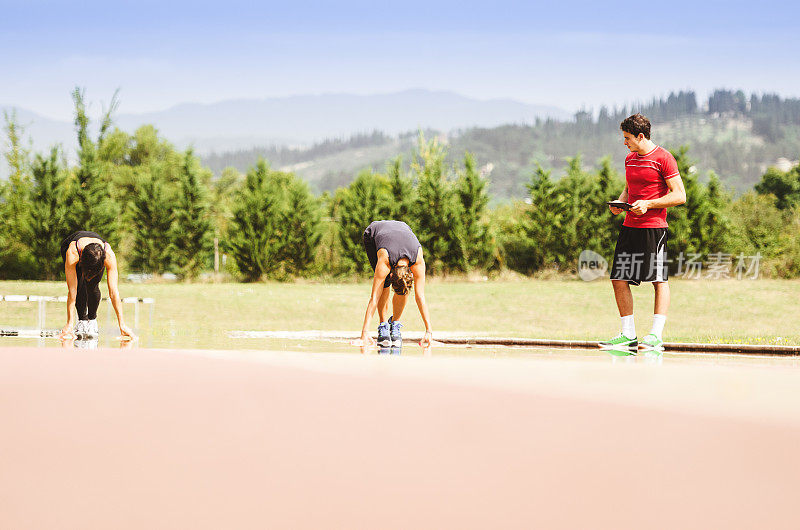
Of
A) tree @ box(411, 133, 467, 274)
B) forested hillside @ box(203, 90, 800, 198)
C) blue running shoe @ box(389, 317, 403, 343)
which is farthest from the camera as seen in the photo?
forested hillside @ box(203, 90, 800, 198)

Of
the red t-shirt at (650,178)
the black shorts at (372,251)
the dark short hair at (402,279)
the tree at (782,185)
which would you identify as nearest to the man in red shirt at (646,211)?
the red t-shirt at (650,178)

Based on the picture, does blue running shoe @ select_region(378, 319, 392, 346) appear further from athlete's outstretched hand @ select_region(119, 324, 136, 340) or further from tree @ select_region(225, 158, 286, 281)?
tree @ select_region(225, 158, 286, 281)

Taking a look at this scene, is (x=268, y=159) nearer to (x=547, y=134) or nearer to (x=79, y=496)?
(x=79, y=496)

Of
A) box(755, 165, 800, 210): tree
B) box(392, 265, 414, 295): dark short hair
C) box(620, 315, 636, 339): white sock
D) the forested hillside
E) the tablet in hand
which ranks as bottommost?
box(620, 315, 636, 339): white sock

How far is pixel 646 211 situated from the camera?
6.55m

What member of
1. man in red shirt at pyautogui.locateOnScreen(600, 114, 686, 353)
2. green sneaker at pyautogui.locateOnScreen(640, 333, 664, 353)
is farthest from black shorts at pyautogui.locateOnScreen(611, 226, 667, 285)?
green sneaker at pyautogui.locateOnScreen(640, 333, 664, 353)

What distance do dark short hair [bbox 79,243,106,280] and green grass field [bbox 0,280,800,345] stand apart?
8035mm

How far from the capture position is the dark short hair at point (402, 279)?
7.67m

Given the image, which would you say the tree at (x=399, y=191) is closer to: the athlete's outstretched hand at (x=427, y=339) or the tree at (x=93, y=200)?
the tree at (x=93, y=200)

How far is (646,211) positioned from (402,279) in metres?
2.33

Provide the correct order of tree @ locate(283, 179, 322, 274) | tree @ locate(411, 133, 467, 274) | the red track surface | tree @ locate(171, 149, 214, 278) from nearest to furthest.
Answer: the red track surface < tree @ locate(411, 133, 467, 274) < tree @ locate(283, 179, 322, 274) < tree @ locate(171, 149, 214, 278)

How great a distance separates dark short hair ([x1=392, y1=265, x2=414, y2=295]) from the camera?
7671 millimetres

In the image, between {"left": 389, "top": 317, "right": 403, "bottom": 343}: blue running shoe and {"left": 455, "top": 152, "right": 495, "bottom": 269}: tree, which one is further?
{"left": 455, "top": 152, "right": 495, "bottom": 269}: tree

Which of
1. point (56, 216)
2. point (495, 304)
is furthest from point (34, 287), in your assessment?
point (495, 304)
